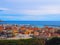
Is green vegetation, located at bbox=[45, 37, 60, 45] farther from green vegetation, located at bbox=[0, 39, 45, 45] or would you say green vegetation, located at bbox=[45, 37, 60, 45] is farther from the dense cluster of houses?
green vegetation, located at bbox=[0, 39, 45, 45]

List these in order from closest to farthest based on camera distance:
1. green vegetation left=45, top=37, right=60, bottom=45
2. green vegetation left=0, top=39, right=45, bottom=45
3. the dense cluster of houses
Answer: green vegetation left=0, top=39, right=45, bottom=45 < green vegetation left=45, top=37, right=60, bottom=45 < the dense cluster of houses

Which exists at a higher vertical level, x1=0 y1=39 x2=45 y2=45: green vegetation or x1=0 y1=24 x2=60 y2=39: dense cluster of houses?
x1=0 y1=24 x2=60 y2=39: dense cluster of houses

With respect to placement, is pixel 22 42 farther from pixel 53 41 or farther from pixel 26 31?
pixel 53 41

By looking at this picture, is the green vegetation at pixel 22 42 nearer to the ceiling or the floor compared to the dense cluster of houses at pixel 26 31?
nearer to the floor

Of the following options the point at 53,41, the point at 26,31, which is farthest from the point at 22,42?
the point at 53,41

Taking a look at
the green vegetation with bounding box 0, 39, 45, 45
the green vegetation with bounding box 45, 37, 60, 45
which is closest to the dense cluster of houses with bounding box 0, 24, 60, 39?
the green vegetation with bounding box 45, 37, 60, 45

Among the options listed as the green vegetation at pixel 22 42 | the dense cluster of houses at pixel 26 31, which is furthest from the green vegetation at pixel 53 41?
the green vegetation at pixel 22 42

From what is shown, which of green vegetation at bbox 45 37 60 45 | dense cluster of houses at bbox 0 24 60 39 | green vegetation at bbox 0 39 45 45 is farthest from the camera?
dense cluster of houses at bbox 0 24 60 39

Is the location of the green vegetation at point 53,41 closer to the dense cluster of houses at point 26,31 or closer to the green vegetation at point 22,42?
the dense cluster of houses at point 26,31

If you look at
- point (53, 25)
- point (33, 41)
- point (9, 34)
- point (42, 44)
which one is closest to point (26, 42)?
point (33, 41)
